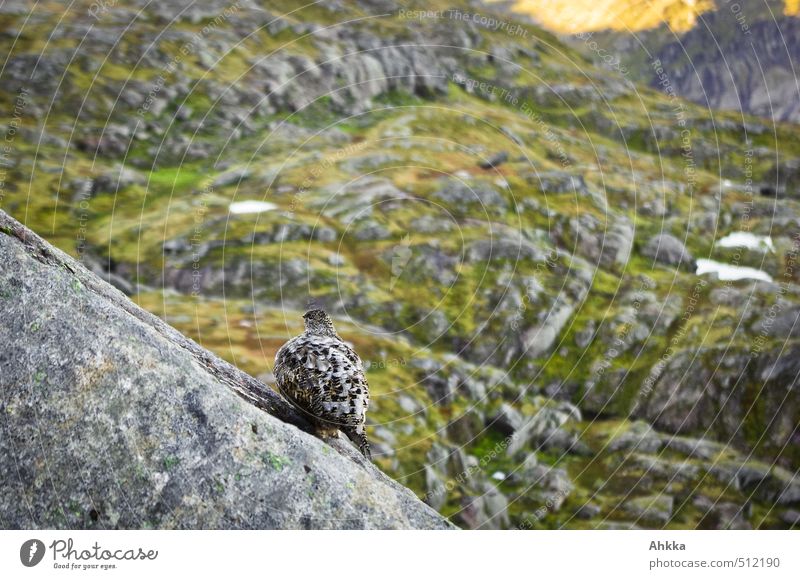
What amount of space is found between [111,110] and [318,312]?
122 metres

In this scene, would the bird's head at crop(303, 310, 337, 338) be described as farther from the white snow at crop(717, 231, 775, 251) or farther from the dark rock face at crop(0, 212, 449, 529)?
the white snow at crop(717, 231, 775, 251)

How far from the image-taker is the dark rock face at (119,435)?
11.5 m

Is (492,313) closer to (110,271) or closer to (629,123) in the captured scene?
(110,271)

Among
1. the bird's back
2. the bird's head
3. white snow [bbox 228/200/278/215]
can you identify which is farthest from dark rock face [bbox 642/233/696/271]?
the bird's back

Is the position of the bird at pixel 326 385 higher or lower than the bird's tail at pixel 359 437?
higher

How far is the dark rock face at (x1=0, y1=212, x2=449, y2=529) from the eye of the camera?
11.5 meters

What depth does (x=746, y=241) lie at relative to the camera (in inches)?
4929

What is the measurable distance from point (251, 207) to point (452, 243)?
2856 cm

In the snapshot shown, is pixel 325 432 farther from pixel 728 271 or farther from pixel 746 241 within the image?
pixel 746 241

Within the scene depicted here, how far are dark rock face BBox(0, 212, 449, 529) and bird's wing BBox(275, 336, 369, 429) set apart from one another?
34.5 inches

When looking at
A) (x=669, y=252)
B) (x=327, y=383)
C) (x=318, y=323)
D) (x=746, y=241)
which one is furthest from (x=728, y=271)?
(x=327, y=383)

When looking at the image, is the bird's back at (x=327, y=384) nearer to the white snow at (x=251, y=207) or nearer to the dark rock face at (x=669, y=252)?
the white snow at (x=251, y=207)

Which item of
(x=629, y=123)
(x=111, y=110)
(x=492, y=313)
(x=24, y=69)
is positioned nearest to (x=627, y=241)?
(x=492, y=313)

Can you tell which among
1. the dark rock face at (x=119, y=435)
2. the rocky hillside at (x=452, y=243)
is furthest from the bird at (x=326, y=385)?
the rocky hillside at (x=452, y=243)
